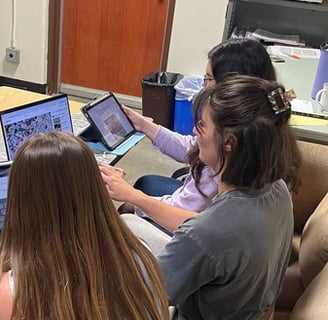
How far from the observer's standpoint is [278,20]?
3.22 m

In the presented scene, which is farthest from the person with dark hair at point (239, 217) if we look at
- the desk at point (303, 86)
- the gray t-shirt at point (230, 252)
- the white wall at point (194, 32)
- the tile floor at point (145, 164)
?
the white wall at point (194, 32)

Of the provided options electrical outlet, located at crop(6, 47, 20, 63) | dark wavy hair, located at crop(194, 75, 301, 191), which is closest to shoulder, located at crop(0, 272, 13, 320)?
dark wavy hair, located at crop(194, 75, 301, 191)

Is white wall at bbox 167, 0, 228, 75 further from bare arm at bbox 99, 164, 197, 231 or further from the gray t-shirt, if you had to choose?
the gray t-shirt

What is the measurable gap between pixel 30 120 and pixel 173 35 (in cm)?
224

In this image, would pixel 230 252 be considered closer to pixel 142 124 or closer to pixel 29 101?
pixel 142 124

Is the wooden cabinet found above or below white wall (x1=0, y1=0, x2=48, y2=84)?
above

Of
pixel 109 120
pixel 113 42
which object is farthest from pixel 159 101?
pixel 109 120

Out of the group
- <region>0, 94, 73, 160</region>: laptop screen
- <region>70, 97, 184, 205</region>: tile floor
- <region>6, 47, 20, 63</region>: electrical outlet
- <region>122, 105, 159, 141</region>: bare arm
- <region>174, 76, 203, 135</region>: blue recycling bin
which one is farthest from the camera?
<region>6, 47, 20, 63</region>: electrical outlet

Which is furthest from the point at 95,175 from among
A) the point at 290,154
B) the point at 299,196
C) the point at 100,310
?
the point at 299,196

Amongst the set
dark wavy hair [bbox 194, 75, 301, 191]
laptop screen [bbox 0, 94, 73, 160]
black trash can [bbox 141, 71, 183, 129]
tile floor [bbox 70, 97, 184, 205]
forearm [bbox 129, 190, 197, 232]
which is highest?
dark wavy hair [bbox 194, 75, 301, 191]

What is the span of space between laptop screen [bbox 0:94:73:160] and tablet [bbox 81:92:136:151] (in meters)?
0.09

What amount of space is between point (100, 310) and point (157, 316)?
14cm

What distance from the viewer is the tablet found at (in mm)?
1657

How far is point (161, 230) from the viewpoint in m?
1.51
